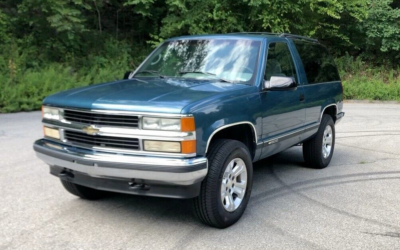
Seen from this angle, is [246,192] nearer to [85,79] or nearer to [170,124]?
[170,124]

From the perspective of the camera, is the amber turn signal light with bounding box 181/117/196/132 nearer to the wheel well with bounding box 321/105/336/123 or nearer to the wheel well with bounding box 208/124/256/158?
the wheel well with bounding box 208/124/256/158

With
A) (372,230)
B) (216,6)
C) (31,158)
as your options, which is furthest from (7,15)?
(372,230)

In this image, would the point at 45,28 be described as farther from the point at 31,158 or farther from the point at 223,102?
the point at 223,102

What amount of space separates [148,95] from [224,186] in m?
1.14

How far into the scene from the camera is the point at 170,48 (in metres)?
5.92

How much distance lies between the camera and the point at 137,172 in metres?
3.97

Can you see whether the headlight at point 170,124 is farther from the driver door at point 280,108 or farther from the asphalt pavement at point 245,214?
the driver door at point 280,108

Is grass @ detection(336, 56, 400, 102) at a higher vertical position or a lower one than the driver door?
lower

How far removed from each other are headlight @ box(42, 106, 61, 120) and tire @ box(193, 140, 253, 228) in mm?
1585

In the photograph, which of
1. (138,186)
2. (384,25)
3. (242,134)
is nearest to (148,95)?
(138,186)

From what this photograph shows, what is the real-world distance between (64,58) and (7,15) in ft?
8.62

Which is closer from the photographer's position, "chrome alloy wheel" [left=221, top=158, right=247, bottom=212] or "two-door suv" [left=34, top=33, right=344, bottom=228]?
"two-door suv" [left=34, top=33, right=344, bottom=228]

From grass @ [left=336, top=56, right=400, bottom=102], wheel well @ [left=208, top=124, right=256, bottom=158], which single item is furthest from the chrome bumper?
grass @ [left=336, top=56, right=400, bottom=102]

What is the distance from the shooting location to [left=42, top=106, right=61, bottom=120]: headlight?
4.61 metres
